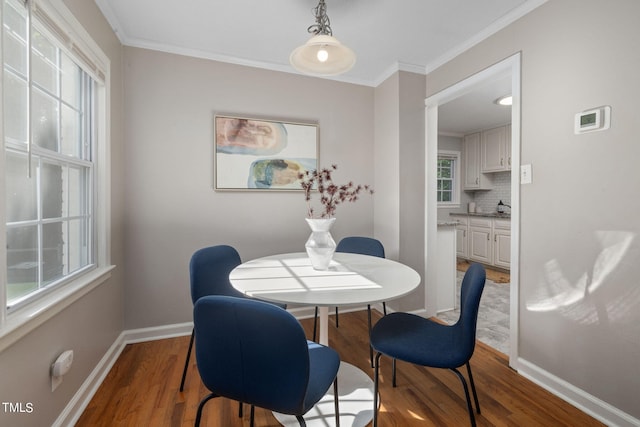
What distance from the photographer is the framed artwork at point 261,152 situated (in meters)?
2.62

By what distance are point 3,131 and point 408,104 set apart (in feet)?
9.25

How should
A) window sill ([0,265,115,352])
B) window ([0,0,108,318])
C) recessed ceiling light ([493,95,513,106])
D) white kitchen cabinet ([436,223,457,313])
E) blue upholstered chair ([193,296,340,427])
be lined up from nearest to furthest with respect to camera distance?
1. blue upholstered chair ([193,296,340,427])
2. window sill ([0,265,115,352])
3. window ([0,0,108,318])
4. white kitchen cabinet ([436,223,457,313])
5. recessed ceiling light ([493,95,513,106])

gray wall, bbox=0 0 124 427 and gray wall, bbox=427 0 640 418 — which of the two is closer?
gray wall, bbox=0 0 124 427

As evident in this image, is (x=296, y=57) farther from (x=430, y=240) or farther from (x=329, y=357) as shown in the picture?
(x=430, y=240)

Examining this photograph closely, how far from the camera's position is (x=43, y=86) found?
4.79 ft

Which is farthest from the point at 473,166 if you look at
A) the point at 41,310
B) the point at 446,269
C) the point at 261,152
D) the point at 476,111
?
the point at 41,310

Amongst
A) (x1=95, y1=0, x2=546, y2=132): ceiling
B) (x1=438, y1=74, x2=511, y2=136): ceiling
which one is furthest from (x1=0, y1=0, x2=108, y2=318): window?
(x1=438, y1=74, x2=511, y2=136): ceiling

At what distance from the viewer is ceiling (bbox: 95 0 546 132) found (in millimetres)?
1974

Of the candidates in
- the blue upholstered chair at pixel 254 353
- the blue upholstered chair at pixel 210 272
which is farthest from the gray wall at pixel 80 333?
the blue upholstered chair at pixel 254 353

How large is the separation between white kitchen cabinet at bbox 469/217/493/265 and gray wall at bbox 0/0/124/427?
5.26 metres

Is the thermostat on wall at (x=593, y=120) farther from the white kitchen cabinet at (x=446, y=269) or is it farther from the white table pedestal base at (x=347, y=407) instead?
the white table pedestal base at (x=347, y=407)

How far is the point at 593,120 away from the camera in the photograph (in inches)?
62.4

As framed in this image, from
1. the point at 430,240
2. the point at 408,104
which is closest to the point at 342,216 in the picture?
the point at 430,240

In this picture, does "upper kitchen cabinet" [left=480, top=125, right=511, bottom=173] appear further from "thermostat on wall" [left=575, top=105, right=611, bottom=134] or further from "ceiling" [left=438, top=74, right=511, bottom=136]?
"thermostat on wall" [left=575, top=105, right=611, bottom=134]
